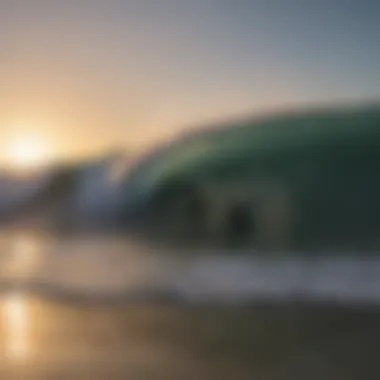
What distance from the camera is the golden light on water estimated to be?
98 centimetres

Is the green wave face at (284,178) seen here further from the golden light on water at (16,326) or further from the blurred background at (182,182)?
the golden light on water at (16,326)

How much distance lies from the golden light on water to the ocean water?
0.06 feet

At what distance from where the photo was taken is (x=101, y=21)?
1.01m

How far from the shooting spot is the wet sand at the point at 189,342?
952 millimetres

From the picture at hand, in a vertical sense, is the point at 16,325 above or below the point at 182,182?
below

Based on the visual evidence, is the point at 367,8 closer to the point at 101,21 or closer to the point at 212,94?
the point at 212,94

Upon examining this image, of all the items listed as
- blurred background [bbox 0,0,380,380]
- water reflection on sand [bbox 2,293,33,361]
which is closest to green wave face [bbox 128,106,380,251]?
blurred background [bbox 0,0,380,380]

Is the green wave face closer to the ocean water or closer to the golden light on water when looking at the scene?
the ocean water

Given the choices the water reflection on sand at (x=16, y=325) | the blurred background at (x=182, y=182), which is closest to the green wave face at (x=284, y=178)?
the blurred background at (x=182, y=182)

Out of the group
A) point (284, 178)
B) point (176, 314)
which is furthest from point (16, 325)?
point (284, 178)

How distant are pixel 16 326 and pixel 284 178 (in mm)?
393

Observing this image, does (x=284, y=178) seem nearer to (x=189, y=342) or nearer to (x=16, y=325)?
(x=189, y=342)

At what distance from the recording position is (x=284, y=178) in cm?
99

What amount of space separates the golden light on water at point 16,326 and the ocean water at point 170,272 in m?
0.02
